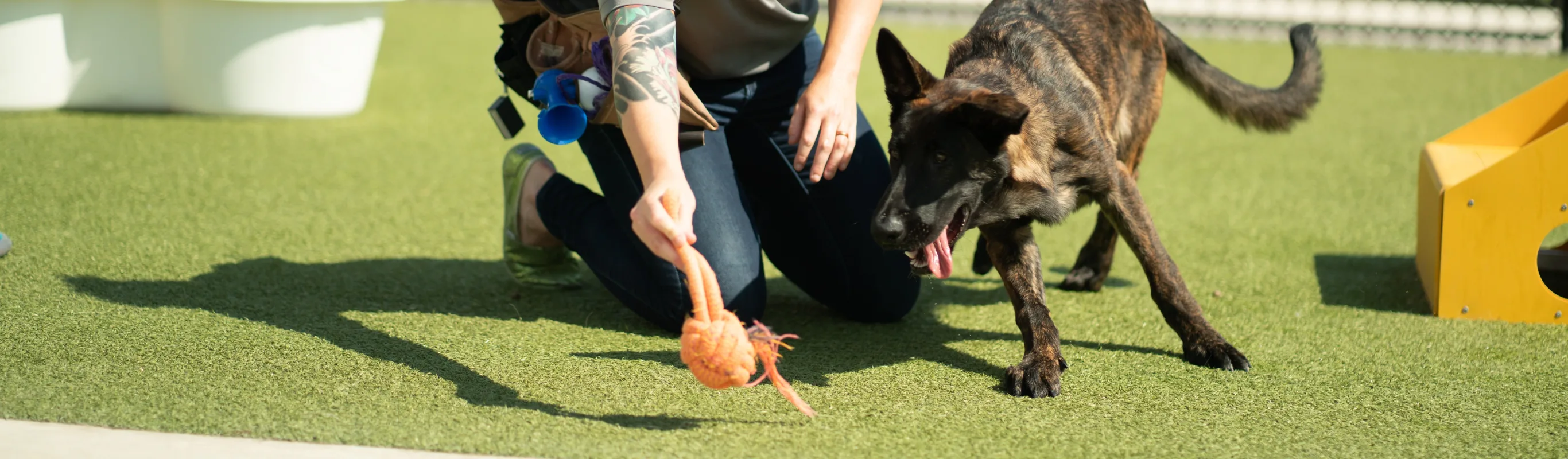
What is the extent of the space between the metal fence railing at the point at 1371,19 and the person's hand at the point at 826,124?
320 inches

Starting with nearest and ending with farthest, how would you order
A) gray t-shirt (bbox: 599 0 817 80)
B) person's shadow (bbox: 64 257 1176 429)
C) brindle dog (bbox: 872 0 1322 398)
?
brindle dog (bbox: 872 0 1322 398) < person's shadow (bbox: 64 257 1176 429) < gray t-shirt (bbox: 599 0 817 80)

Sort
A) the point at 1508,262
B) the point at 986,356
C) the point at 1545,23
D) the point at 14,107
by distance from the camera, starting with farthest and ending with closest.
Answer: the point at 1545,23, the point at 14,107, the point at 1508,262, the point at 986,356

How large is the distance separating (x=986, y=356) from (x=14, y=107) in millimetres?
5003

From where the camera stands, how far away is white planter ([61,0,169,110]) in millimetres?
5766

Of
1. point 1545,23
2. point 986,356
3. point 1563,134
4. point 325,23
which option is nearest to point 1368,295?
point 1563,134

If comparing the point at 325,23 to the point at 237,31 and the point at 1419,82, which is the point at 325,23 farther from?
the point at 1419,82

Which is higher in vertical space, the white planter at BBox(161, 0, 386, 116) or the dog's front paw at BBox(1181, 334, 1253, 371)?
the white planter at BBox(161, 0, 386, 116)

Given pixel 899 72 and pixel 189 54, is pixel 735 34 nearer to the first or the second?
pixel 899 72

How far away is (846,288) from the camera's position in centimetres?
329

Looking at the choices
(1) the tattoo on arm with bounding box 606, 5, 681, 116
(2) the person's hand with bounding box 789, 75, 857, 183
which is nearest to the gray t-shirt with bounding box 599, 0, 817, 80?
(2) the person's hand with bounding box 789, 75, 857, 183

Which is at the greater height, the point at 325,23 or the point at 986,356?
the point at 325,23

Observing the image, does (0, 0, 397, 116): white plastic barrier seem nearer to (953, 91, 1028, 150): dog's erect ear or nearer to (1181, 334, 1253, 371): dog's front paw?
(953, 91, 1028, 150): dog's erect ear

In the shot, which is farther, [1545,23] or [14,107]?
[1545,23]

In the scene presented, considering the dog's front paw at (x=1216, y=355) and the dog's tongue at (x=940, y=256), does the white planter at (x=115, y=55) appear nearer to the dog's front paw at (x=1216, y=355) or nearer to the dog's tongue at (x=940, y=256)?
the dog's tongue at (x=940, y=256)
